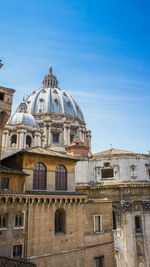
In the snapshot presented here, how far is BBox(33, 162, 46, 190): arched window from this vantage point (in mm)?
22770

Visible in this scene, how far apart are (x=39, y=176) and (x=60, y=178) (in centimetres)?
259

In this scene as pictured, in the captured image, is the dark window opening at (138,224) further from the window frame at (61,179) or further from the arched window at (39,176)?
the arched window at (39,176)

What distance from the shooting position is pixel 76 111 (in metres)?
69.2

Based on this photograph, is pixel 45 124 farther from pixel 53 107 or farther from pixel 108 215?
pixel 108 215

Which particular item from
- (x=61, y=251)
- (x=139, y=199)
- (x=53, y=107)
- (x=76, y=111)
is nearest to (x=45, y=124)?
(x=53, y=107)

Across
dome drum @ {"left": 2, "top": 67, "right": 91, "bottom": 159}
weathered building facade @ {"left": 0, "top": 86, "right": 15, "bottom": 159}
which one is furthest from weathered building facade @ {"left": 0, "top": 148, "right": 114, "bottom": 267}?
dome drum @ {"left": 2, "top": 67, "right": 91, "bottom": 159}

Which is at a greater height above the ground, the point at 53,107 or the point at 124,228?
the point at 53,107

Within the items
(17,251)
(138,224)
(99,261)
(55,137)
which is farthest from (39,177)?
(55,137)

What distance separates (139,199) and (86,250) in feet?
46.3

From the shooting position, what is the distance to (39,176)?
23.1 metres

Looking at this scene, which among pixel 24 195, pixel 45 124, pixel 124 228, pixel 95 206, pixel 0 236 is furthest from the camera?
pixel 45 124

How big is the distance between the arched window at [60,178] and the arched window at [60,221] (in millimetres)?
2556

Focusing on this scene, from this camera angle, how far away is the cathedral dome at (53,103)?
6494cm

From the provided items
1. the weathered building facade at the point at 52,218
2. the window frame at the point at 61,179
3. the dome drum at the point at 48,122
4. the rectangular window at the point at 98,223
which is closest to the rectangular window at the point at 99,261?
the weathered building facade at the point at 52,218
